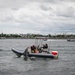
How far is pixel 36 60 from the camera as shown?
166 ft

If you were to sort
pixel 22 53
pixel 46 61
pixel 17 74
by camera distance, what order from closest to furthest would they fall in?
pixel 17 74, pixel 46 61, pixel 22 53

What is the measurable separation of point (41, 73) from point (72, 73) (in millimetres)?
4078

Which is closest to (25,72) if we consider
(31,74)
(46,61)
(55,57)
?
(31,74)

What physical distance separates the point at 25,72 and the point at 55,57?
16557 mm

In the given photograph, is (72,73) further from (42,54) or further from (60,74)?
(42,54)

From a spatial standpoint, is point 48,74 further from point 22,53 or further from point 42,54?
point 22,53

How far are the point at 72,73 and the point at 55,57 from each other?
1595 cm

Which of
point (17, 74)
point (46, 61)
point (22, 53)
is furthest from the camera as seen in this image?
point (22, 53)

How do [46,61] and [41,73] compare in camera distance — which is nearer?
[41,73]

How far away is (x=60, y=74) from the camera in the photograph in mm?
35750

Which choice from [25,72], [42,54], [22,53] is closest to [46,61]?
[42,54]

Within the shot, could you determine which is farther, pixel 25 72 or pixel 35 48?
pixel 35 48

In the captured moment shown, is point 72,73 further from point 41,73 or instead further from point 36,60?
point 36,60

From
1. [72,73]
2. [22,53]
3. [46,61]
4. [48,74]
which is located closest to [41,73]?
[48,74]
